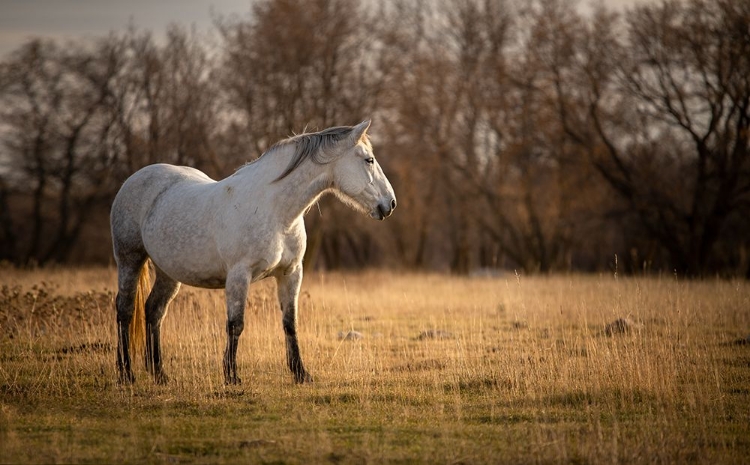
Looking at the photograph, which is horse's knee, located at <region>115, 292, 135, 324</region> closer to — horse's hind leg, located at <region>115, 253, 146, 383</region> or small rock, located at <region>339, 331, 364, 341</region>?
horse's hind leg, located at <region>115, 253, 146, 383</region>

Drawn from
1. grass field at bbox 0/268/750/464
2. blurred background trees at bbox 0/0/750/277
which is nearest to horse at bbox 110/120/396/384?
grass field at bbox 0/268/750/464

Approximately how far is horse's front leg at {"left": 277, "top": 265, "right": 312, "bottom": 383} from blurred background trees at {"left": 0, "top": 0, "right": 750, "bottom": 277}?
1504cm

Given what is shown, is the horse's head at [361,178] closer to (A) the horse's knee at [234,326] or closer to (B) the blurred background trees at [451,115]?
(A) the horse's knee at [234,326]

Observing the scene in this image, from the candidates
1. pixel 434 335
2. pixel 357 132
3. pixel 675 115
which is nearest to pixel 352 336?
pixel 434 335

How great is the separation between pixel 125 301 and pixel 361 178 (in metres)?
2.99

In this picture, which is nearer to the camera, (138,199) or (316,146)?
(316,146)

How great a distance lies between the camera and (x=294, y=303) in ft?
25.0

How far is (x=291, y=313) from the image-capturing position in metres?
7.58

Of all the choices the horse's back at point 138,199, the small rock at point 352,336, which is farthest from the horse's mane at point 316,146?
the small rock at point 352,336

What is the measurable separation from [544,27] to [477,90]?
352 centimetres

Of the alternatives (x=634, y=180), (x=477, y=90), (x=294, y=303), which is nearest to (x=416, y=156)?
(x=477, y=90)

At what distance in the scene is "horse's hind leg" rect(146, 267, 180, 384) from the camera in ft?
25.6

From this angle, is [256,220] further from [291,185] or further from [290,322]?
[290,322]

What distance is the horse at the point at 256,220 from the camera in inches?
280
